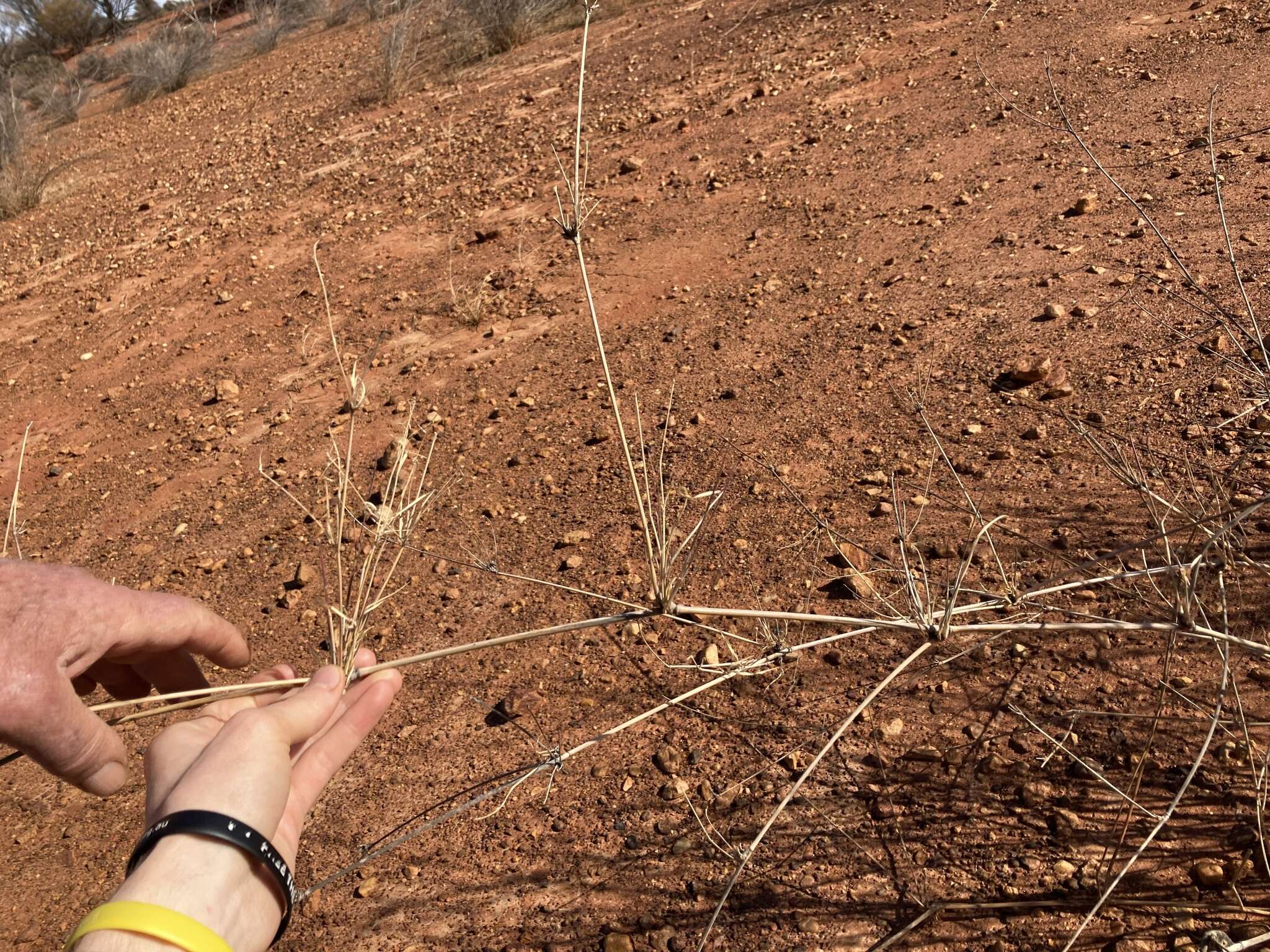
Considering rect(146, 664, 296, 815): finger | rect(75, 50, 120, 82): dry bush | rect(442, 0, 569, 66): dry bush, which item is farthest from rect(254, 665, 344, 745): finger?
rect(75, 50, 120, 82): dry bush

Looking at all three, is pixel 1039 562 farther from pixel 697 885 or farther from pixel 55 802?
pixel 55 802

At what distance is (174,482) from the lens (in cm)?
358

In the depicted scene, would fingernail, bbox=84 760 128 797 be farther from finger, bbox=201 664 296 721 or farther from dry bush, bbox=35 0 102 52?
dry bush, bbox=35 0 102 52

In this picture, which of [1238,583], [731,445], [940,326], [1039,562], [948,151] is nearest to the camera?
[1238,583]

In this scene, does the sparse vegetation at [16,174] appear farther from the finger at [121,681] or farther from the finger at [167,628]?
the finger at [167,628]

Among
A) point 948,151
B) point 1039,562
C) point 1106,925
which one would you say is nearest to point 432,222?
point 948,151

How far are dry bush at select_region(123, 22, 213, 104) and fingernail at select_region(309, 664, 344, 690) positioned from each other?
10.3 meters

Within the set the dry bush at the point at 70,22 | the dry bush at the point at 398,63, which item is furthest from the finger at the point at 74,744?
the dry bush at the point at 70,22

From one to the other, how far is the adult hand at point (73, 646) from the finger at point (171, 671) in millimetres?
17

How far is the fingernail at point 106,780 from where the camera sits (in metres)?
1.41

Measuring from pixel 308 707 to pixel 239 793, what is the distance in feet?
0.58

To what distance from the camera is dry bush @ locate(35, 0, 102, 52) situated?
1680cm

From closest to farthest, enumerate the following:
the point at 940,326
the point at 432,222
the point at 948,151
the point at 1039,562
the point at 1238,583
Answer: the point at 1238,583 < the point at 1039,562 < the point at 940,326 < the point at 948,151 < the point at 432,222

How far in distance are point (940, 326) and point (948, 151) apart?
1.37m
